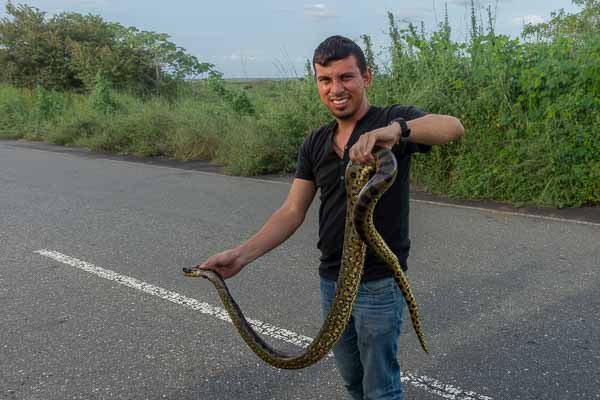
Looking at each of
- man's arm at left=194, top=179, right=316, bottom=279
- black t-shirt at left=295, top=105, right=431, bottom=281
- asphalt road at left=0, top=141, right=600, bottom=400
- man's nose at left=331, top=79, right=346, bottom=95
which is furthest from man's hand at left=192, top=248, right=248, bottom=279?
asphalt road at left=0, top=141, right=600, bottom=400

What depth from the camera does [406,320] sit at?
14.0 ft

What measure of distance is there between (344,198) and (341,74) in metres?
0.50

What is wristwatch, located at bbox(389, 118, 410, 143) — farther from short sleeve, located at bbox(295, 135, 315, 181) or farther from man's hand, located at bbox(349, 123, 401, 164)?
short sleeve, located at bbox(295, 135, 315, 181)

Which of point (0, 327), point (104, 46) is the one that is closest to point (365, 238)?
point (0, 327)

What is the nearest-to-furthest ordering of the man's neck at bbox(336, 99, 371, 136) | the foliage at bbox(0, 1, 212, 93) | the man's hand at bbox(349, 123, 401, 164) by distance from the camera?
1. the man's hand at bbox(349, 123, 401, 164)
2. the man's neck at bbox(336, 99, 371, 136)
3. the foliage at bbox(0, 1, 212, 93)

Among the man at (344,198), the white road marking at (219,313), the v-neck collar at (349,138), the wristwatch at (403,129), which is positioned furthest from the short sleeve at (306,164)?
the white road marking at (219,313)

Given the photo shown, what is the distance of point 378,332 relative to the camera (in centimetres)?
230

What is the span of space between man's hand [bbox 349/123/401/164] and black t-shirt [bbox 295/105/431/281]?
258mm

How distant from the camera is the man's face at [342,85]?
2230 mm

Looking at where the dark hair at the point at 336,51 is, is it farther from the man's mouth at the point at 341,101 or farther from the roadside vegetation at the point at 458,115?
the roadside vegetation at the point at 458,115

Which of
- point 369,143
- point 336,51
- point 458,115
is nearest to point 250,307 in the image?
point 336,51

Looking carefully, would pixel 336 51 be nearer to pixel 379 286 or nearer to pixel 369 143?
pixel 369 143

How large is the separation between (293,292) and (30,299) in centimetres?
226

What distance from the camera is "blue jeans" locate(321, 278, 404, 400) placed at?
2.30 m
